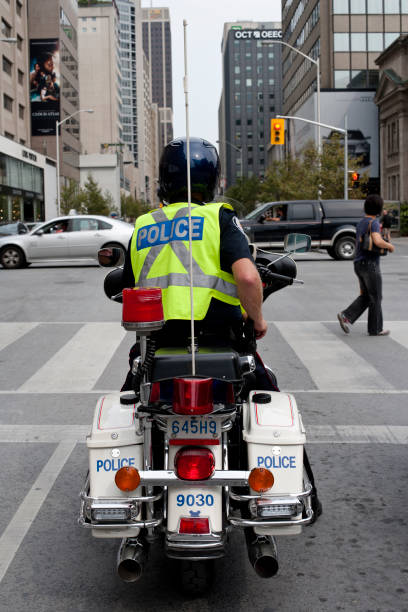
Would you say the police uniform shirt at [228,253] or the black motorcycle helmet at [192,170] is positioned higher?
the black motorcycle helmet at [192,170]

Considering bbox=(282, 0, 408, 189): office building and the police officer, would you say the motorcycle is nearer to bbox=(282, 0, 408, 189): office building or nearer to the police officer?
the police officer

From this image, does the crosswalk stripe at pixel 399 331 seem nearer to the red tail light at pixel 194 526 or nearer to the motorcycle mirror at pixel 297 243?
the motorcycle mirror at pixel 297 243

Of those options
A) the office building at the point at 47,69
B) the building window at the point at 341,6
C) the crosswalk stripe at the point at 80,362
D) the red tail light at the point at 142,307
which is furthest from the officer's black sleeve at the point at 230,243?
the office building at the point at 47,69

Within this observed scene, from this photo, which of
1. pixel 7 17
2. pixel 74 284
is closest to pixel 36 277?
pixel 74 284

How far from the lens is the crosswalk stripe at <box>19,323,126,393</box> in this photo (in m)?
7.28

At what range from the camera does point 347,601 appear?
3.05m

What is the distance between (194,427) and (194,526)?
0.34 meters

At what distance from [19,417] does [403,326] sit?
6.30m

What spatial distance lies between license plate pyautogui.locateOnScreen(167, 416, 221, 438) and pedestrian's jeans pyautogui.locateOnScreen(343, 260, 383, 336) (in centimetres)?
729

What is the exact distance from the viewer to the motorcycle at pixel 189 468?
8.93 ft

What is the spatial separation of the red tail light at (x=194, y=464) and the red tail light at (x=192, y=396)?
18cm

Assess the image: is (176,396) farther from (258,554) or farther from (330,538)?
(330,538)

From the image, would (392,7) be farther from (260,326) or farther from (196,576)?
(196,576)

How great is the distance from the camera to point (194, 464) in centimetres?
272
